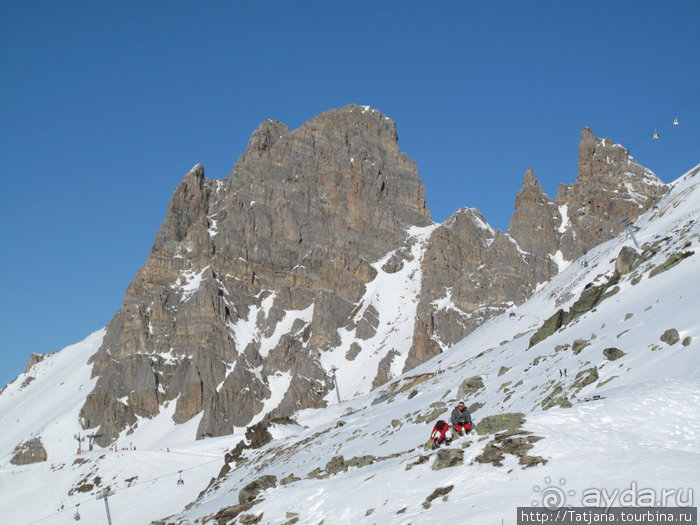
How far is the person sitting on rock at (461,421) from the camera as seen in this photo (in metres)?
18.4

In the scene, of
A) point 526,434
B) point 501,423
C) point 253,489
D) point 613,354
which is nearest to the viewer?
point 526,434

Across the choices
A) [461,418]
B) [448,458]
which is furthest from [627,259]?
[448,458]

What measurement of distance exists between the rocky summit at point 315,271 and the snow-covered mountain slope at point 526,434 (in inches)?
2714

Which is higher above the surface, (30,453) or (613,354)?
(30,453)

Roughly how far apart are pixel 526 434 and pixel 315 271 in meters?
150

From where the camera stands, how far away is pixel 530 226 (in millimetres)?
143125

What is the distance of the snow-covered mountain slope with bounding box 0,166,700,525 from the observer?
13.1m

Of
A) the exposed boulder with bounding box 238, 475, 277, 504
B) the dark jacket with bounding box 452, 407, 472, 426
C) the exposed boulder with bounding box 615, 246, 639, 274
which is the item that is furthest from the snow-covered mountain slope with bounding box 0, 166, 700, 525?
the exposed boulder with bounding box 615, 246, 639, 274

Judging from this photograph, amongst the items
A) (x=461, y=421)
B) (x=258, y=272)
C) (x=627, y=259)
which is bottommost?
(x=461, y=421)

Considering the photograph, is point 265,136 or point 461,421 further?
point 265,136

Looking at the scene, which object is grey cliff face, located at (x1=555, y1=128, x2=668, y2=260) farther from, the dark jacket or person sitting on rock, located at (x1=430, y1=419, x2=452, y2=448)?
person sitting on rock, located at (x1=430, y1=419, x2=452, y2=448)

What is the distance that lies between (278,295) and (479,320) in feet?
196

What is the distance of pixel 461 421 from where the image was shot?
18.4 meters

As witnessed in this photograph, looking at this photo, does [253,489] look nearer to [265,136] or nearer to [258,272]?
A: [258,272]
